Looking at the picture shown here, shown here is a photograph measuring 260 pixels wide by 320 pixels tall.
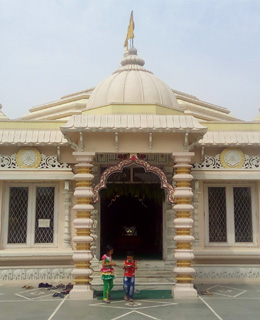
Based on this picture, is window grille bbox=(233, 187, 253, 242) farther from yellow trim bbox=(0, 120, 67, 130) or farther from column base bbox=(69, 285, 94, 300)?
yellow trim bbox=(0, 120, 67, 130)

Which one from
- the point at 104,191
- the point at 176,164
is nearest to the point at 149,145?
the point at 176,164

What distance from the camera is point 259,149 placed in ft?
34.1

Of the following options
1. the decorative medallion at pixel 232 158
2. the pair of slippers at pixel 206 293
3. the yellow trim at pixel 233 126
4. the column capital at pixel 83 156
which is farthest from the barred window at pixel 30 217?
the yellow trim at pixel 233 126

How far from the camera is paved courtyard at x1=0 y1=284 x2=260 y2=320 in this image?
6.74 m

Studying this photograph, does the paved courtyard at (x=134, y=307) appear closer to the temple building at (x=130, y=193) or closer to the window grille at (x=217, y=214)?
the temple building at (x=130, y=193)

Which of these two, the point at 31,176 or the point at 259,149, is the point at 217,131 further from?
the point at 31,176

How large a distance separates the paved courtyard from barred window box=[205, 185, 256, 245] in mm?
1853

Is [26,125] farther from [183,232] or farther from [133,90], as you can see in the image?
[183,232]

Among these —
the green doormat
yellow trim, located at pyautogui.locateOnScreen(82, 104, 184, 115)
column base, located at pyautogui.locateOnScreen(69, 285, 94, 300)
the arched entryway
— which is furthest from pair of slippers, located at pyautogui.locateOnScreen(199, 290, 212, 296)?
yellow trim, located at pyautogui.locateOnScreen(82, 104, 184, 115)

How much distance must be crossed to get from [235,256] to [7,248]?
245 inches

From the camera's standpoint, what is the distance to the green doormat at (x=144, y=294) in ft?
27.2

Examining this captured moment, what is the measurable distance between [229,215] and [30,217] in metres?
5.59

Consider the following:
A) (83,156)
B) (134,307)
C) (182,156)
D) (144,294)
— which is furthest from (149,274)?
(83,156)

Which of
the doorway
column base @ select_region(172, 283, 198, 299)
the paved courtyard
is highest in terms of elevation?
the doorway
